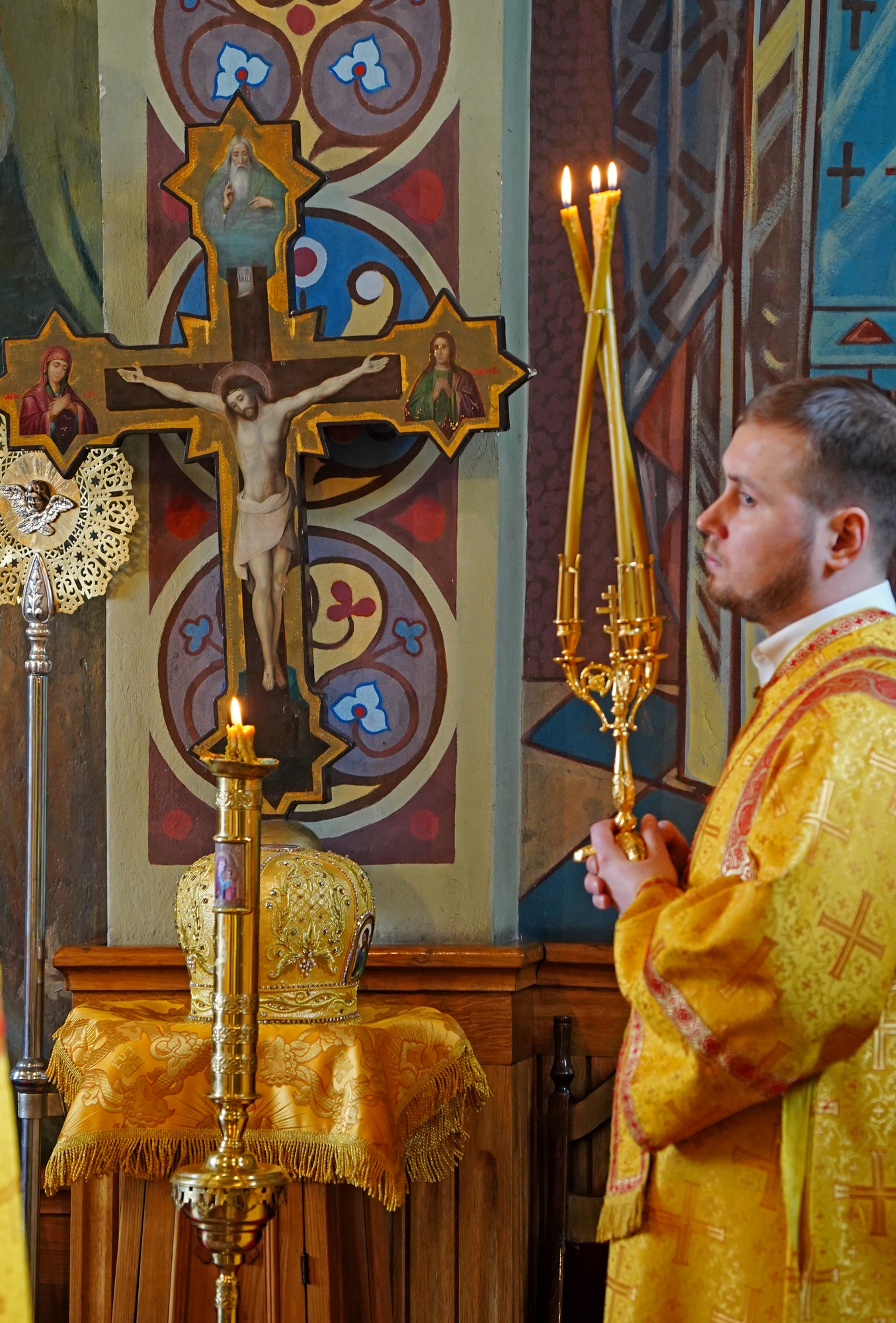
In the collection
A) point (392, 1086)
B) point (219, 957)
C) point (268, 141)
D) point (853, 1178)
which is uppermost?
point (268, 141)

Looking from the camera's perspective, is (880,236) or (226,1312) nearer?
(226,1312)

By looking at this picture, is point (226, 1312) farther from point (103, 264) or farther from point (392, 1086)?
point (103, 264)

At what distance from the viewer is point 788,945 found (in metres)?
1.77

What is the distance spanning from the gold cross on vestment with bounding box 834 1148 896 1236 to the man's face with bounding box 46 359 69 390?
224 centimetres

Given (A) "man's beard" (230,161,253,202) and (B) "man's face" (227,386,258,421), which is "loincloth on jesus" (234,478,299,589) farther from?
(A) "man's beard" (230,161,253,202)

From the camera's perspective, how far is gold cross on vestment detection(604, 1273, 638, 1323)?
1949 mm

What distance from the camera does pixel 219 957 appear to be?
1985 mm

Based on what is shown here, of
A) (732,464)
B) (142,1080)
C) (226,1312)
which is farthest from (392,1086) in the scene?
(732,464)

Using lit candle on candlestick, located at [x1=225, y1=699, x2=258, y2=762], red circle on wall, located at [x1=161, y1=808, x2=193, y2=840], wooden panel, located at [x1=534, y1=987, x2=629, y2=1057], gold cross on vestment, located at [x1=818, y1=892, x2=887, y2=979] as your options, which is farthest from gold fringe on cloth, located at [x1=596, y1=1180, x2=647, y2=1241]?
red circle on wall, located at [x1=161, y1=808, x2=193, y2=840]

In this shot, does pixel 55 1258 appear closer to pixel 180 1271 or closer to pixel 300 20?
pixel 180 1271

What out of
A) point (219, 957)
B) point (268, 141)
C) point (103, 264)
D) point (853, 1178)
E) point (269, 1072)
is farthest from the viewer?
point (103, 264)

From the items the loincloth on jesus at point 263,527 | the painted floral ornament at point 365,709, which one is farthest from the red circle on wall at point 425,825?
the loincloth on jesus at point 263,527

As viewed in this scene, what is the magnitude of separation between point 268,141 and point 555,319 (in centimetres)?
68

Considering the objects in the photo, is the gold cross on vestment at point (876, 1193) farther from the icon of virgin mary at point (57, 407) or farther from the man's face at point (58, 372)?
the man's face at point (58, 372)
